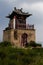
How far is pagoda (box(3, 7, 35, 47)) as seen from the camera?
49594mm

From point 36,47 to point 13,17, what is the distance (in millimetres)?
8952

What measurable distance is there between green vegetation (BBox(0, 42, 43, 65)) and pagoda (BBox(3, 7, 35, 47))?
4600mm

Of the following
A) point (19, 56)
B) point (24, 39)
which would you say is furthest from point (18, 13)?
point (19, 56)

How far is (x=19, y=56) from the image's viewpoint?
39688mm

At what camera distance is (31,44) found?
47938 mm

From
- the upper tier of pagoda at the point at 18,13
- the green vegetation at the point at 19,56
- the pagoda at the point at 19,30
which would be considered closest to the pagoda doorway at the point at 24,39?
the pagoda at the point at 19,30

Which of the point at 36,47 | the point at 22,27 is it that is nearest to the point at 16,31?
the point at 22,27

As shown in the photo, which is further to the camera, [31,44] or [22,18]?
[22,18]

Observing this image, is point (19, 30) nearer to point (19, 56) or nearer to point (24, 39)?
point (24, 39)

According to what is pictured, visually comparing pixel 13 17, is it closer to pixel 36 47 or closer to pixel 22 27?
pixel 22 27

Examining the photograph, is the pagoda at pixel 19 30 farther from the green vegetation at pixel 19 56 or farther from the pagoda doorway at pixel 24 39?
the green vegetation at pixel 19 56

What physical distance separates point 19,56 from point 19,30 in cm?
1057

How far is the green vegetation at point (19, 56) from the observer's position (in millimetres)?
36706

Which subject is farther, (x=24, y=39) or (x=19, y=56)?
(x=24, y=39)
